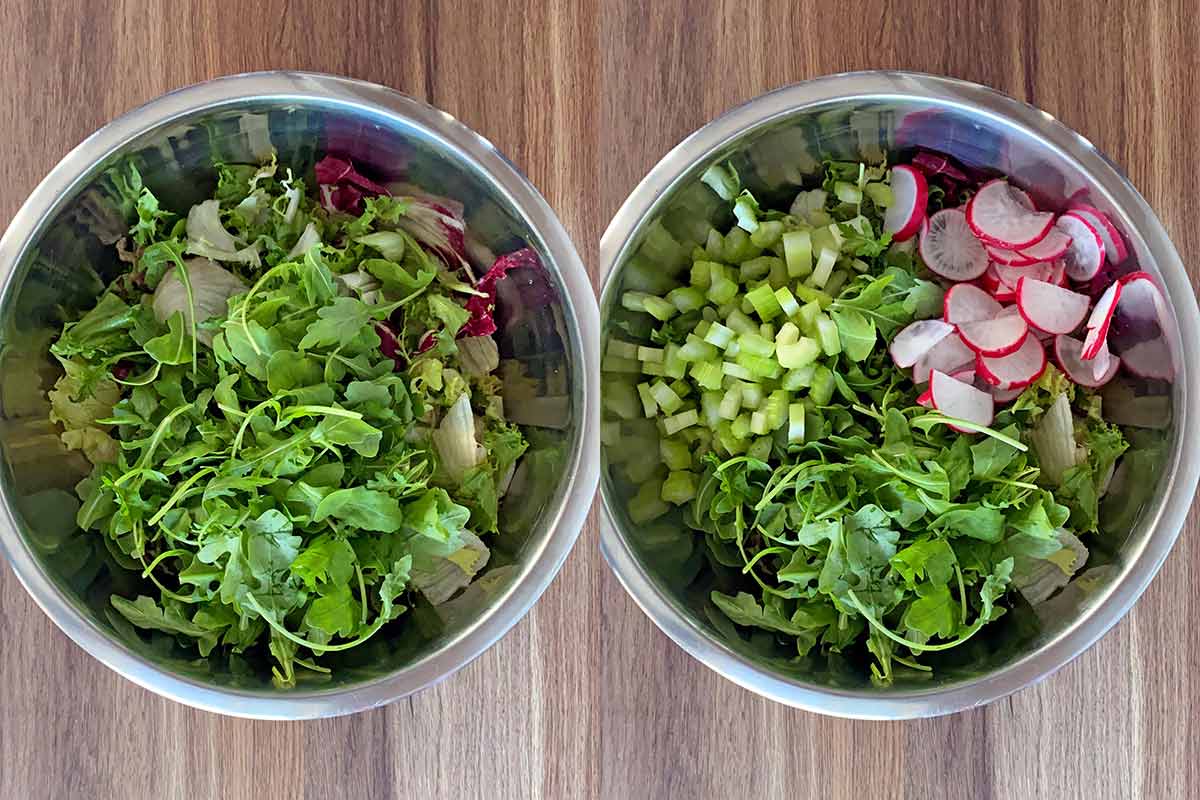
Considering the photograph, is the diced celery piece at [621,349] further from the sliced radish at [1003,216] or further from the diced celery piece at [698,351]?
the sliced radish at [1003,216]

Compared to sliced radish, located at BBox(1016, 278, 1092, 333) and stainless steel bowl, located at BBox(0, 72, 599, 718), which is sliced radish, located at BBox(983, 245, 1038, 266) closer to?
sliced radish, located at BBox(1016, 278, 1092, 333)

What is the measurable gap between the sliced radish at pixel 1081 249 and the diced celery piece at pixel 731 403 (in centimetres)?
30

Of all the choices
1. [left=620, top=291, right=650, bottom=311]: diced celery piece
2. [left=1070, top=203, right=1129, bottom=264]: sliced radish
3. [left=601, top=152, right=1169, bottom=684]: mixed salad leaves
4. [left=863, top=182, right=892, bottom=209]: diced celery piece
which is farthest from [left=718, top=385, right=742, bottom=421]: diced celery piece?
[left=1070, top=203, right=1129, bottom=264]: sliced radish

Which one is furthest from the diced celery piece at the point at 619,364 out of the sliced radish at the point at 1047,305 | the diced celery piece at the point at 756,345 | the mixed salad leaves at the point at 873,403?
the sliced radish at the point at 1047,305

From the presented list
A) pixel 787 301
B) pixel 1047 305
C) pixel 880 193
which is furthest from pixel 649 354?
pixel 1047 305

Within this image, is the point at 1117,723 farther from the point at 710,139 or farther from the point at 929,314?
the point at 710,139

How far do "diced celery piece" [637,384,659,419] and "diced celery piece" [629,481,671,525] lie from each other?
0.06 m

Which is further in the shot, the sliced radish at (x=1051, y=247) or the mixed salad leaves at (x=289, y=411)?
the sliced radish at (x=1051, y=247)

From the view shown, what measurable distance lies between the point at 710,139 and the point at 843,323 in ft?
0.60

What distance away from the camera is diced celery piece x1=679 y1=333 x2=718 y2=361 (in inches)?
36.2

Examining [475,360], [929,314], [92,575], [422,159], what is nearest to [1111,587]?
[929,314]

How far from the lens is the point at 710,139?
85cm

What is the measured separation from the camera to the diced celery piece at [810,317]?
2.90 ft

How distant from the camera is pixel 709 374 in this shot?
0.91m
